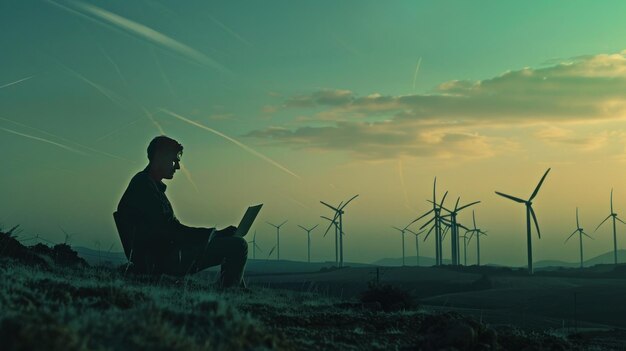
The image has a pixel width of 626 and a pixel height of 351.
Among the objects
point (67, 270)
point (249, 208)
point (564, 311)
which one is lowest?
point (564, 311)

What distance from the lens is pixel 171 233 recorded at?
18.7 meters

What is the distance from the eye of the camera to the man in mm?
18734

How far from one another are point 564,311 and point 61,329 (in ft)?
143

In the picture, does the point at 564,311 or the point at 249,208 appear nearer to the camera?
the point at 249,208

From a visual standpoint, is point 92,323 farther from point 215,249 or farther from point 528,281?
point 528,281

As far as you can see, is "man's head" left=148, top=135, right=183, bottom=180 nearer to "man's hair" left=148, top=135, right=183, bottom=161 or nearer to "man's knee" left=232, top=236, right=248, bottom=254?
"man's hair" left=148, top=135, right=183, bottom=161

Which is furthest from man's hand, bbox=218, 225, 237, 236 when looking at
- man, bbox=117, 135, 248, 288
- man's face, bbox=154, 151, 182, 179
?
man's face, bbox=154, 151, 182, 179

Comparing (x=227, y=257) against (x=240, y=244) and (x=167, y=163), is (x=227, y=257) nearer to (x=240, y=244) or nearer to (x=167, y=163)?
(x=240, y=244)

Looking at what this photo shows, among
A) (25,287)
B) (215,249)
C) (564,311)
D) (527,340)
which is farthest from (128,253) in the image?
(564,311)

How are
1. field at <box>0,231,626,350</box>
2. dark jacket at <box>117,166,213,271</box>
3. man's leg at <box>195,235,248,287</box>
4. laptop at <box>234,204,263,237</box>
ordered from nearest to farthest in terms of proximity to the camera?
field at <box>0,231,626,350</box> → dark jacket at <box>117,166,213,271</box> → man's leg at <box>195,235,248,287</box> → laptop at <box>234,204,263,237</box>

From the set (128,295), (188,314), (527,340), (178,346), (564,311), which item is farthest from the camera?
(564,311)

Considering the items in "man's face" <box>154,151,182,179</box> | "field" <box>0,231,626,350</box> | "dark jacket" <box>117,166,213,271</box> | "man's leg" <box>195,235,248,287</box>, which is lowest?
"field" <box>0,231,626,350</box>

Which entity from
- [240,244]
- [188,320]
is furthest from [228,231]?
[188,320]

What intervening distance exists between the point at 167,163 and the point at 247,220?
2494 millimetres
